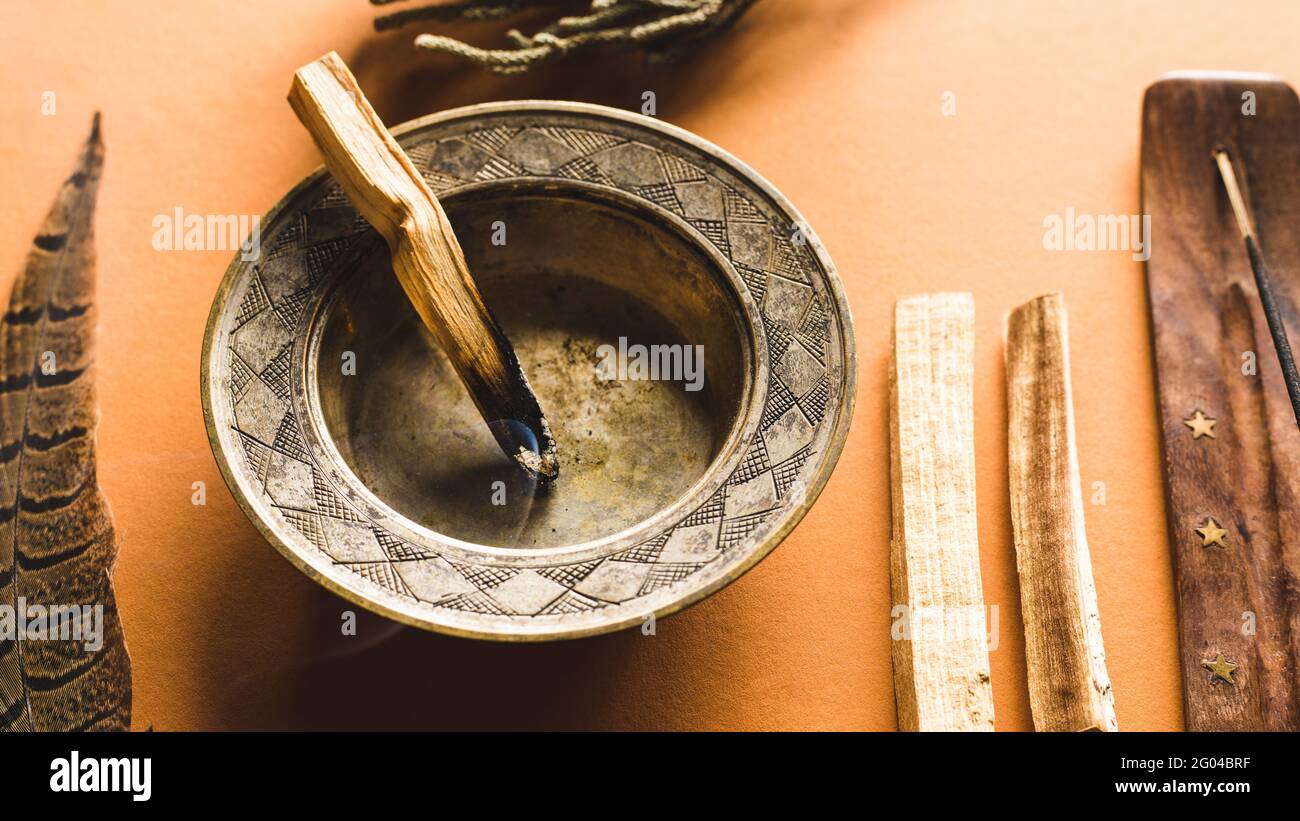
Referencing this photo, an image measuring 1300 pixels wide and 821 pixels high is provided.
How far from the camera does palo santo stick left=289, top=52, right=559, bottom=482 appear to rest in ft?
5.70

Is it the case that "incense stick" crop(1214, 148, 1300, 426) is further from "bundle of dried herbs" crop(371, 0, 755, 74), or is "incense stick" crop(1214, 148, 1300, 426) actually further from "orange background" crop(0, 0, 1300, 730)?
"bundle of dried herbs" crop(371, 0, 755, 74)

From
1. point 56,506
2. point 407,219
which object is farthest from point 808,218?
point 56,506

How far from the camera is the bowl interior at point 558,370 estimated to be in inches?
75.8

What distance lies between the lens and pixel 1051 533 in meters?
2.05

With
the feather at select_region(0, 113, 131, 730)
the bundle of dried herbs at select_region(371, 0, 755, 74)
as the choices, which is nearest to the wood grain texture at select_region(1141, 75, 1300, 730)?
the bundle of dried herbs at select_region(371, 0, 755, 74)

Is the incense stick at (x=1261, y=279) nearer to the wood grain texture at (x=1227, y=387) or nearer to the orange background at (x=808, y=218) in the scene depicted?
the wood grain texture at (x=1227, y=387)

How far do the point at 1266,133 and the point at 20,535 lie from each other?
2.74 meters

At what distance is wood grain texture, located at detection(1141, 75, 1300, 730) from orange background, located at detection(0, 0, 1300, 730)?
6 cm

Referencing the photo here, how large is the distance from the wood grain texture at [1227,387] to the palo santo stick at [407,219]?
1.39 meters

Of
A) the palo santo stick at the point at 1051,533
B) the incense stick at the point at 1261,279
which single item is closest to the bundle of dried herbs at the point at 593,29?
the palo santo stick at the point at 1051,533

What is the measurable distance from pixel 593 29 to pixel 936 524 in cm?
135
